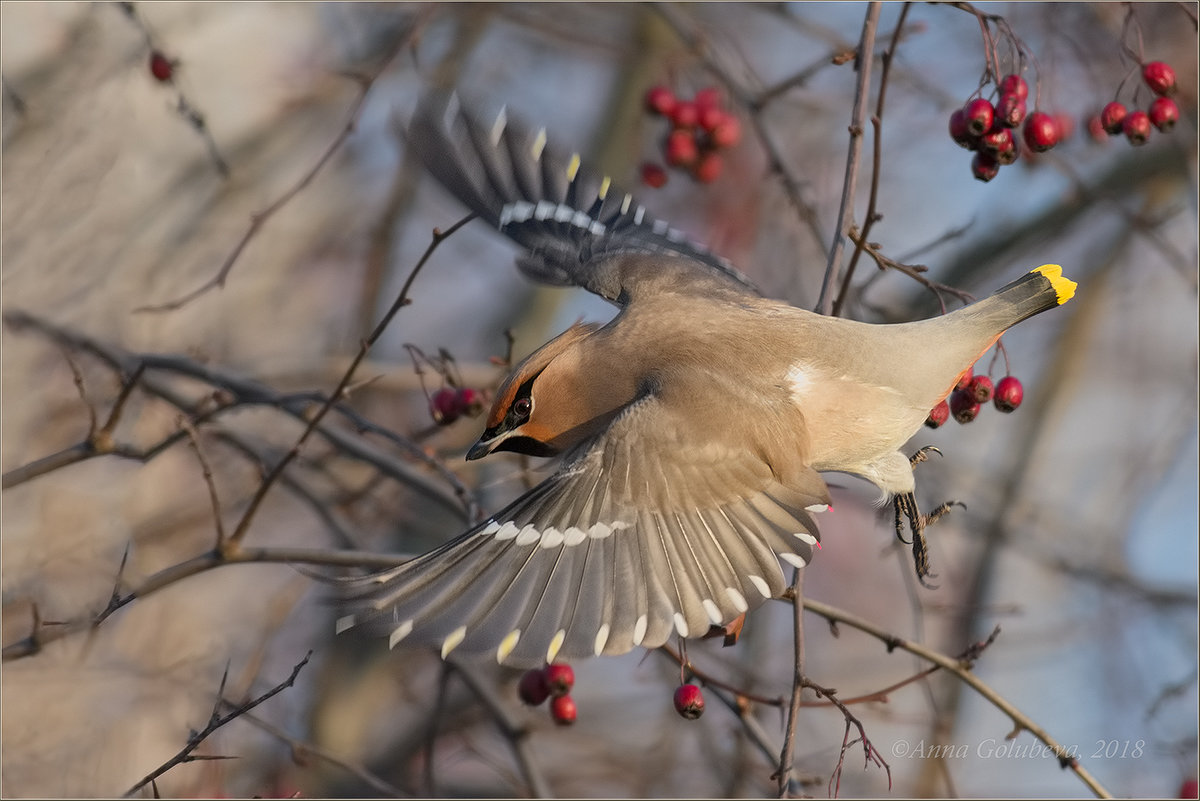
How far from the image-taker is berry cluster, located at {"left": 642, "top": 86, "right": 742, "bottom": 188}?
4562mm

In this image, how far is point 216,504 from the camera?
2.74 meters

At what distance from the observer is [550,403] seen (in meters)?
3.24

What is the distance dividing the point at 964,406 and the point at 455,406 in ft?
4.76

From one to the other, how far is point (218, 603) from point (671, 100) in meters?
3.12

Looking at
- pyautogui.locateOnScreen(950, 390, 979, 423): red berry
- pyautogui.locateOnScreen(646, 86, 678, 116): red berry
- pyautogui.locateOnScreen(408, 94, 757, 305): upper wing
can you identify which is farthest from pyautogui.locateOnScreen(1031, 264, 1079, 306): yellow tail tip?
pyautogui.locateOnScreen(646, 86, 678, 116): red berry

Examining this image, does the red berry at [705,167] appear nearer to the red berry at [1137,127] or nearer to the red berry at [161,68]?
the red berry at [1137,127]

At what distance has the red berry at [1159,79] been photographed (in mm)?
3549

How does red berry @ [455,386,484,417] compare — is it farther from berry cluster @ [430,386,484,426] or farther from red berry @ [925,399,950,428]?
red berry @ [925,399,950,428]

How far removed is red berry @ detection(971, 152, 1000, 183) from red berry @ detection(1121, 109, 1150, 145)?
550 millimetres

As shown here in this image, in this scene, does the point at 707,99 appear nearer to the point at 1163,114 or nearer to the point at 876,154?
the point at 1163,114

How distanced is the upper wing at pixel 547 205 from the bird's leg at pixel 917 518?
0.76 metres

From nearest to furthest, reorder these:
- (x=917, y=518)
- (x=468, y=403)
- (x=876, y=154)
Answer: (x=876, y=154)
(x=917, y=518)
(x=468, y=403)

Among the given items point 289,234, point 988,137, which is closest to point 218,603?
point 289,234

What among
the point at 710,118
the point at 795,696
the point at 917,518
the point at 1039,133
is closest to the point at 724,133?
the point at 710,118
